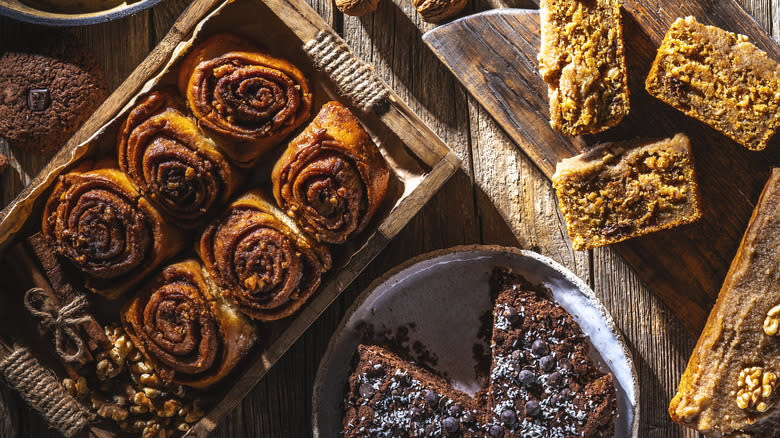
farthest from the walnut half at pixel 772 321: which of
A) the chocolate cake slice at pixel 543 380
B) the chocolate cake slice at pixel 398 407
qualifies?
the chocolate cake slice at pixel 398 407

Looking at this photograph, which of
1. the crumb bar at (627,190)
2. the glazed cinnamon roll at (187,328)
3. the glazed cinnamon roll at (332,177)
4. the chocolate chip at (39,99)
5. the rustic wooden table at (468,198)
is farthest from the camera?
the rustic wooden table at (468,198)

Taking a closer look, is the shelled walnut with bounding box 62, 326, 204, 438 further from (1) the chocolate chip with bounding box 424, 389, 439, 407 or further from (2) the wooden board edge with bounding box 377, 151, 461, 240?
(2) the wooden board edge with bounding box 377, 151, 461, 240

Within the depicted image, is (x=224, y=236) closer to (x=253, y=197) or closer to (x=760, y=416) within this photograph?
(x=253, y=197)

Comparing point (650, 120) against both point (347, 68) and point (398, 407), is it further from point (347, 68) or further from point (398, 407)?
point (398, 407)

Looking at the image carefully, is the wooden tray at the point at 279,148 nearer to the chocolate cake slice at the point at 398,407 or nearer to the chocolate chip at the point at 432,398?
the chocolate cake slice at the point at 398,407

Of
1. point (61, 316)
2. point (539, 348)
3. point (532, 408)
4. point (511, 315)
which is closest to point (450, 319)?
point (511, 315)
